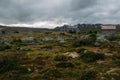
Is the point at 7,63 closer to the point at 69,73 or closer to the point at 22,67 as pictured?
the point at 22,67

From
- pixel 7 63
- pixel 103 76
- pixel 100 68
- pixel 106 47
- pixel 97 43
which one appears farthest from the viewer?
pixel 97 43

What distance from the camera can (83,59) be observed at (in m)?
45.0

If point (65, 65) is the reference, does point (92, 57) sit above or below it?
above

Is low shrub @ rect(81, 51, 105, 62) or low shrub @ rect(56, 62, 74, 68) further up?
low shrub @ rect(81, 51, 105, 62)

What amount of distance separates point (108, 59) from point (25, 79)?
1614 centimetres

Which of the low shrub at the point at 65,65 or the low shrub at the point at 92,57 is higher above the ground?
the low shrub at the point at 92,57

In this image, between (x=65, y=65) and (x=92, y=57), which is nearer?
(x=65, y=65)

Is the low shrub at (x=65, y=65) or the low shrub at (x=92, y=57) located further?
the low shrub at (x=92, y=57)

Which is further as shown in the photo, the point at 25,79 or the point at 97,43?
the point at 97,43

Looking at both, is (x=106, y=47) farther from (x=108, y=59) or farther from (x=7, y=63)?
(x=7, y=63)

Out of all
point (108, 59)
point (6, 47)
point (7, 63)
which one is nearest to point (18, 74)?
point (7, 63)

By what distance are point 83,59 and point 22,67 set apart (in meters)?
11.0

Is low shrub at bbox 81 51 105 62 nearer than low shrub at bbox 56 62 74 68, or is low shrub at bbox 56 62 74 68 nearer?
low shrub at bbox 56 62 74 68

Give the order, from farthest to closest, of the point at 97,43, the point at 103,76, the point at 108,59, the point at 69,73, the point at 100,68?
the point at 97,43, the point at 108,59, the point at 100,68, the point at 69,73, the point at 103,76
